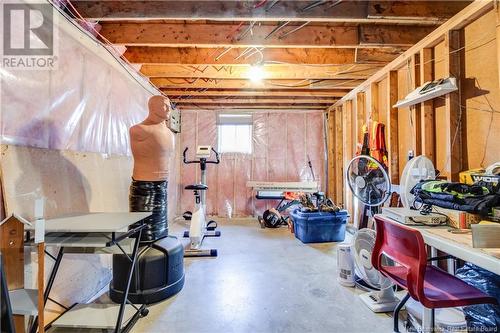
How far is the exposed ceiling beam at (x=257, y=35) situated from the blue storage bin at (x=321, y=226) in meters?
2.23

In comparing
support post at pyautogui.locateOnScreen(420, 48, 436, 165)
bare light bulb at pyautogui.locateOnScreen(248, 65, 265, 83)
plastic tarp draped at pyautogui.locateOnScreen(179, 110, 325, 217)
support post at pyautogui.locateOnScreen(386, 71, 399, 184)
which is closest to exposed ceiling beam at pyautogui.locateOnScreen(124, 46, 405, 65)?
bare light bulb at pyautogui.locateOnScreen(248, 65, 265, 83)

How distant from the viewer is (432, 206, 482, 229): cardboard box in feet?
5.00

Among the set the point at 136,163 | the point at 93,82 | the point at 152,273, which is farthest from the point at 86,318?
the point at 93,82

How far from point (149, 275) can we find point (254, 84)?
10.2ft

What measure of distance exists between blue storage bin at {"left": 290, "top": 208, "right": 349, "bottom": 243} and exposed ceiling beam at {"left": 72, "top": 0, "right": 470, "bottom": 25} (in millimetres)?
2456

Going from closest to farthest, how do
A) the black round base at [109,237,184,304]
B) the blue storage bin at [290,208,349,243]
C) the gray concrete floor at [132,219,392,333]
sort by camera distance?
1. the gray concrete floor at [132,219,392,333]
2. the black round base at [109,237,184,304]
3. the blue storage bin at [290,208,349,243]

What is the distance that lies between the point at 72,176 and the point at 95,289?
1.06 m

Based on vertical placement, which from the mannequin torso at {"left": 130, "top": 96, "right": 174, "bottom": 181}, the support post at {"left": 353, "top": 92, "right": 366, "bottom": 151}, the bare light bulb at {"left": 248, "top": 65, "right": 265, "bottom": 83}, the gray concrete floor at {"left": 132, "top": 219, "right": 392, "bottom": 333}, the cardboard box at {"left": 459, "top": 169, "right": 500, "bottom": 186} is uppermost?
the bare light bulb at {"left": 248, "top": 65, "right": 265, "bottom": 83}

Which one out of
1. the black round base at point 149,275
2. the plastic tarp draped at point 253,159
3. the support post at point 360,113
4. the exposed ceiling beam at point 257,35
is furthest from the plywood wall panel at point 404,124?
the black round base at point 149,275

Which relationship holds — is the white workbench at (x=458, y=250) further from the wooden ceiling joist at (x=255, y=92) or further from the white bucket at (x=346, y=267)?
the wooden ceiling joist at (x=255, y=92)

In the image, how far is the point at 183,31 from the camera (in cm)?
270

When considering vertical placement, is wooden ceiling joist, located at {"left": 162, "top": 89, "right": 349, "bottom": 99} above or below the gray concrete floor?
above

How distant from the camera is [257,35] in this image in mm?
2691

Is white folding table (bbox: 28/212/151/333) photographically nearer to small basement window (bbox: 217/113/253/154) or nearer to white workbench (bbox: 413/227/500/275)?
white workbench (bbox: 413/227/500/275)
